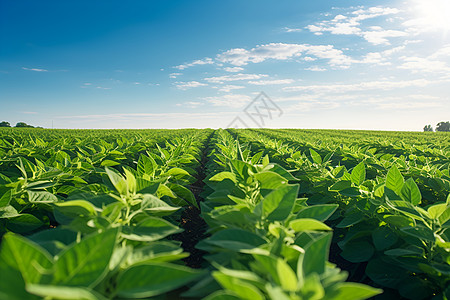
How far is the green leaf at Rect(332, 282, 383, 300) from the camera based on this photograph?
767 mm

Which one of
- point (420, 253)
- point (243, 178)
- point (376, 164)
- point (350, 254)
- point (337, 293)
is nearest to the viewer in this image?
point (337, 293)

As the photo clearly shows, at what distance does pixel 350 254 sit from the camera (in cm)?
216

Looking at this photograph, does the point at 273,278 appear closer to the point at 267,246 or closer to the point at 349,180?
the point at 267,246

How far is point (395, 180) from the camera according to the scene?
6.66 ft

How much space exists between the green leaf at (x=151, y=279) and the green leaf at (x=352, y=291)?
1.33 ft

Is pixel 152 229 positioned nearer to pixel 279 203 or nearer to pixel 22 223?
pixel 279 203

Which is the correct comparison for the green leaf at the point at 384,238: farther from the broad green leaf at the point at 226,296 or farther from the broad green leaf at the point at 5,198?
the broad green leaf at the point at 5,198

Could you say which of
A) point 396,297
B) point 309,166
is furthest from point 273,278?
point 309,166

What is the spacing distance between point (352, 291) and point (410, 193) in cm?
144

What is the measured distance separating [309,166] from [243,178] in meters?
1.76

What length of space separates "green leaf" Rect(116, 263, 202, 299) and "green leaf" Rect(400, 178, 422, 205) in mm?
1689

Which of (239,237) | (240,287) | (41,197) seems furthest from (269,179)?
(41,197)

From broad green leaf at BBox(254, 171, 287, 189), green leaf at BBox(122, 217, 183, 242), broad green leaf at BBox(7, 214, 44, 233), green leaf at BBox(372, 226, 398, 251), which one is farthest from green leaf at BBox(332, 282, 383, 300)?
broad green leaf at BBox(7, 214, 44, 233)

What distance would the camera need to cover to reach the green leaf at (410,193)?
187 centimetres
